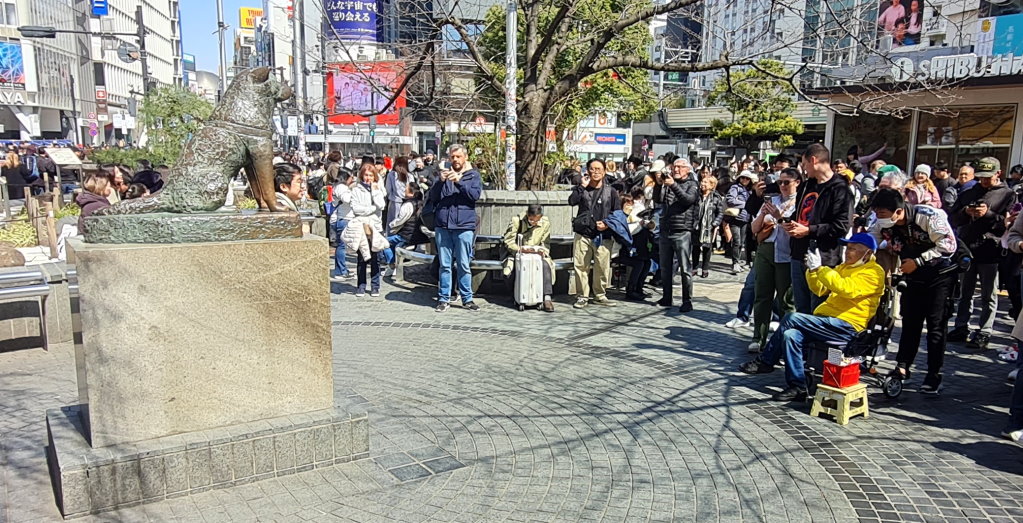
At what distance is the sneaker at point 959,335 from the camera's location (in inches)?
314

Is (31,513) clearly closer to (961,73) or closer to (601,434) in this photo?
(601,434)

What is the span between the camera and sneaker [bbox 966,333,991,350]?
→ 7699mm

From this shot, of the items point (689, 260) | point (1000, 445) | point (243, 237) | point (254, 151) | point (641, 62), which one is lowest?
point (1000, 445)

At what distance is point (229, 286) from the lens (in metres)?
4.18

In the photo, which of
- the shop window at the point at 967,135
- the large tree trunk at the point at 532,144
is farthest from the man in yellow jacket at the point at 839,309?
the shop window at the point at 967,135

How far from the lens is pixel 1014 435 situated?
197 inches

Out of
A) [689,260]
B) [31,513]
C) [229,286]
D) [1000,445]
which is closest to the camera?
[31,513]

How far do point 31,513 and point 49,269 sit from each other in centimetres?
462

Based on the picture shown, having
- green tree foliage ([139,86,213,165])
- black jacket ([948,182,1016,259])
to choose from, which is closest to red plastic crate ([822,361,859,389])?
black jacket ([948,182,1016,259])

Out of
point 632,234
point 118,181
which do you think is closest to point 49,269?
point 118,181

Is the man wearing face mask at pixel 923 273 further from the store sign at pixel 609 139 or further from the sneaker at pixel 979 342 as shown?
the store sign at pixel 609 139

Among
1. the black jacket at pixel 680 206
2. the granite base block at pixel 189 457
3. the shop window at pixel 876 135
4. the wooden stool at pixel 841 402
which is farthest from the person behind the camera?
the shop window at pixel 876 135

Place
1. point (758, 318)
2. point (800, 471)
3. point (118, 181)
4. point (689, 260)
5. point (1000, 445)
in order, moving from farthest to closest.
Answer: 1. point (118, 181)
2. point (689, 260)
3. point (758, 318)
4. point (1000, 445)
5. point (800, 471)

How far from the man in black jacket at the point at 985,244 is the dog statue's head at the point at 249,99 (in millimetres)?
7495
